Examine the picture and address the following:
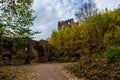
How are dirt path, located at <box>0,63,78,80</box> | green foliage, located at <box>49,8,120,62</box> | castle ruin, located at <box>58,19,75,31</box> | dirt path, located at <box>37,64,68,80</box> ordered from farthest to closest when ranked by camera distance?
castle ruin, located at <box>58,19,75,31</box>
green foliage, located at <box>49,8,120,62</box>
dirt path, located at <box>0,63,78,80</box>
dirt path, located at <box>37,64,68,80</box>

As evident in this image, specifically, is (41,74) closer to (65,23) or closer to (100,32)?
(100,32)

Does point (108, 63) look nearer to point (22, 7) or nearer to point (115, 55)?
point (115, 55)

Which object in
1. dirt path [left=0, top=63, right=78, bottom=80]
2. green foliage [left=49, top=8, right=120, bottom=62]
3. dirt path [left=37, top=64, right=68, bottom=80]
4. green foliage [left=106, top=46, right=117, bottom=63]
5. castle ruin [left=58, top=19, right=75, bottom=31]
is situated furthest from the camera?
castle ruin [left=58, top=19, right=75, bottom=31]

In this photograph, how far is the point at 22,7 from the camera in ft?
70.6

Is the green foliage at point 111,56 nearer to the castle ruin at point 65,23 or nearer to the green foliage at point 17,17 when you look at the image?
the green foliage at point 17,17

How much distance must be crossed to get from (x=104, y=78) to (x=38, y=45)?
129 ft

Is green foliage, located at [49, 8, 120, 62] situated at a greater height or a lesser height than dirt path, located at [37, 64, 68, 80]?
greater

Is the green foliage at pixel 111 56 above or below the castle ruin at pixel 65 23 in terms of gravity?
below

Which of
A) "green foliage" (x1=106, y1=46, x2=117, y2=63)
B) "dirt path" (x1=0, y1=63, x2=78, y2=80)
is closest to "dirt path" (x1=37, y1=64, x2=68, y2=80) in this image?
"dirt path" (x1=0, y1=63, x2=78, y2=80)

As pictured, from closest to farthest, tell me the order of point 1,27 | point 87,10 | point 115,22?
1. point 1,27
2. point 115,22
3. point 87,10

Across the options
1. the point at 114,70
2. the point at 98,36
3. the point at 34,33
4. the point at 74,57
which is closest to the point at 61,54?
the point at 74,57

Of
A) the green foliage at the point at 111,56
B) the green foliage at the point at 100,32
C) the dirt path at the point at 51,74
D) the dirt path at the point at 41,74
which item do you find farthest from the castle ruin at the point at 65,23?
the green foliage at the point at 111,56

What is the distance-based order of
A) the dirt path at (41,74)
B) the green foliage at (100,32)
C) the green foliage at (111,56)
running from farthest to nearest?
1. the green foliage at (100,32)
2. the green foliage at (111,56)
3. the dirt path at (41,74)

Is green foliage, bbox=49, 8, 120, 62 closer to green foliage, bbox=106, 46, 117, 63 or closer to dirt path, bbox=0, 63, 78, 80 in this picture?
dirt path, bbox=0, 63, 78, 80
